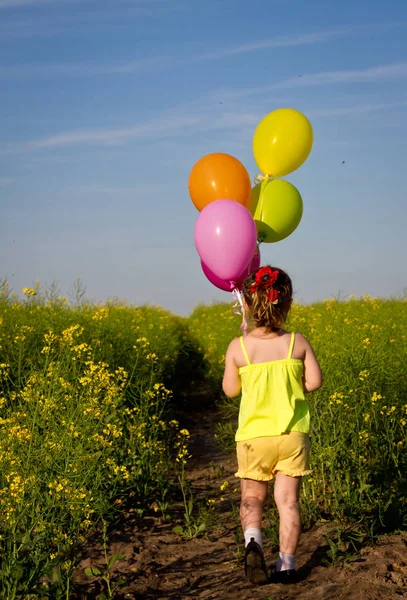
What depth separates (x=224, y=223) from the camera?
4.99 meters

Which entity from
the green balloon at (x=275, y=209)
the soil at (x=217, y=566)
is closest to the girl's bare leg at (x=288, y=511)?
the soil at (x=217, y=566)

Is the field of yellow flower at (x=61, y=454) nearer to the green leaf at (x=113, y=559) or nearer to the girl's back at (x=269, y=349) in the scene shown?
the green leaf at (x=113, y=559)

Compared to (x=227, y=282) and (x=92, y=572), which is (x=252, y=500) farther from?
(x=227, y=282)

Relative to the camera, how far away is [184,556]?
4645 millimetres

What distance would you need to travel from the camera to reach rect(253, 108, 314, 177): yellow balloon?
5.78 metres

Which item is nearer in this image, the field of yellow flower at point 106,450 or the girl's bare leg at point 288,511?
the field of yellow flower at point 106,450

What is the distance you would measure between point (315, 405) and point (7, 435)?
2.11 meters

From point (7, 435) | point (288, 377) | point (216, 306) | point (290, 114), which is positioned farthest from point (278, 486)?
point (216, 306)

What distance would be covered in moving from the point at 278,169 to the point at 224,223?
1170 millimetres

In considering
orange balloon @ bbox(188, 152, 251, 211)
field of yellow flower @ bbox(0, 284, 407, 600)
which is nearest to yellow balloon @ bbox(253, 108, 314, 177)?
orange balloon @ bbox(188, 152, 251, 211)

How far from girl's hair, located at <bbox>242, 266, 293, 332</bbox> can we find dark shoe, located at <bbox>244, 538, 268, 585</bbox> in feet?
3.95

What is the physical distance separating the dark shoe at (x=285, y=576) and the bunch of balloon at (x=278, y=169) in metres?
2.76

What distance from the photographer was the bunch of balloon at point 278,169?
5.70 metres

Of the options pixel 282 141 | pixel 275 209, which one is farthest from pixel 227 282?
pixel 282 141
